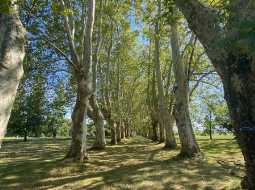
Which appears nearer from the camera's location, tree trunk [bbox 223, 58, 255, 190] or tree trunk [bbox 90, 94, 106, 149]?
tree trunk [bbox 223, 58, 255, 190]

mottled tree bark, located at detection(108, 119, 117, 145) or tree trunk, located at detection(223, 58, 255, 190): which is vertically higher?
mottled tree bark, located at detection(108, 119, 117, 145)

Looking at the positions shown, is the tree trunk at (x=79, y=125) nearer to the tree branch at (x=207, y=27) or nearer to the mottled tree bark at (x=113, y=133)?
the tree branch at (x=207, y=27)

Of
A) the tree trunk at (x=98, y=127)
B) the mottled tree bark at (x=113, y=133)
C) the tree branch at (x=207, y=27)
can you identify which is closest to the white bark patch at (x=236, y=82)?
the tree branch at (x=207, y=27)

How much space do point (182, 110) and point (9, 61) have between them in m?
10.7

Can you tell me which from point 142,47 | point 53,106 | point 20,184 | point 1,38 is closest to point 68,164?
point 20,184

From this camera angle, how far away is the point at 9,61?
5.37m

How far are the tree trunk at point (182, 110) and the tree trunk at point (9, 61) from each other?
31.4 ft

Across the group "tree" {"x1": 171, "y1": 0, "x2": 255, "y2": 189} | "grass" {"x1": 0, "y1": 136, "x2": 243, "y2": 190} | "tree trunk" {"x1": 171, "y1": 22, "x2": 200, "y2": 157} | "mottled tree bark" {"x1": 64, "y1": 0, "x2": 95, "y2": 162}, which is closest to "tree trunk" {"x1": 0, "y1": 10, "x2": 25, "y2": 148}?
"tree" {"x1": 171, "y1": 0, "x2": 255, "y2": 189}

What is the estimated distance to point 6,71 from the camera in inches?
207

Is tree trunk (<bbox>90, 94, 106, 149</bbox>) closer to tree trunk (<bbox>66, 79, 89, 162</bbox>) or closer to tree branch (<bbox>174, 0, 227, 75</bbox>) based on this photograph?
tree trunk (<bbox>66, 79, 89, 162</bbox>)

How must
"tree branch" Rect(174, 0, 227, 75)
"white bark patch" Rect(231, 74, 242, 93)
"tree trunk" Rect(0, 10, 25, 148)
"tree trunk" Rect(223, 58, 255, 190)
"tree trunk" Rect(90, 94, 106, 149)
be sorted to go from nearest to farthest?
"tree trunk" Rect(223, 58, 255, 190)
"white bark patch" Rect(231, 74, 242, 93)
"tree trunk" Rect(0, 10, 25, 148)
"tree branch" Rect(174, 0, 227, 75)
"tree trunk" Rect(90, 94, 106, 149)

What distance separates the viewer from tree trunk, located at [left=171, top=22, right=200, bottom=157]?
14.6 meters

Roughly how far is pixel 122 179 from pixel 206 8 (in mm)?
6747

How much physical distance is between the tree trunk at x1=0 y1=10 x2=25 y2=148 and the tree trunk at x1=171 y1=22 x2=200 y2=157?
9.56 metres
